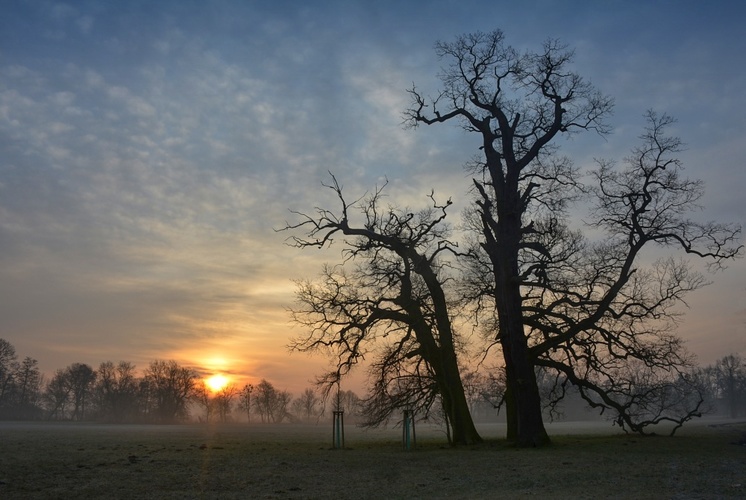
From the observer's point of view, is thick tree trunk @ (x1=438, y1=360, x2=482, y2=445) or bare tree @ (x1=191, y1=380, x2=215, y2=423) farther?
bare tree @ (x1=191, y1=380, x2=215, y2=423)

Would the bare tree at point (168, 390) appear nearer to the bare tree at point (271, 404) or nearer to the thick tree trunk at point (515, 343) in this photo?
the bare tree at point (271, 404)

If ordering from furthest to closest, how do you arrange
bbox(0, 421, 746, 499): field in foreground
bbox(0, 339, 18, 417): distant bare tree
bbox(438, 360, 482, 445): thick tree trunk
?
bbox(0, 339, 18, 417): distant bare tree, bbox(438, 360, 482, 445): thick tree trunk, bbox(0, 421, 746, 499): field in foreground

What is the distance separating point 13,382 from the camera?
112m

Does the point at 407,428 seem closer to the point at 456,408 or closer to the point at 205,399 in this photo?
the point at 456,408

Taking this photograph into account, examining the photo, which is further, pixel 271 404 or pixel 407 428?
pixel 271 404

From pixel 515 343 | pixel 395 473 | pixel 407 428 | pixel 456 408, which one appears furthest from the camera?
pixel 456 408

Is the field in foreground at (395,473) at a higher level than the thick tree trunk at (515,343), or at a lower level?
lower

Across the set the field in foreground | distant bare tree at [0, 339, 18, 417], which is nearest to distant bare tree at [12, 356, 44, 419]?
distant bare tree at [0, 339, 18, 417]

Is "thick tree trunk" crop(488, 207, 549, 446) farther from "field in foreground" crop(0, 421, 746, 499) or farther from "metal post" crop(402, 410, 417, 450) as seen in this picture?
"metal post" crop(402, 410, 417, 450)

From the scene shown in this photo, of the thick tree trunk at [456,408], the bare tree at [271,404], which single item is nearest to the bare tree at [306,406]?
the bare tree at [271,404]

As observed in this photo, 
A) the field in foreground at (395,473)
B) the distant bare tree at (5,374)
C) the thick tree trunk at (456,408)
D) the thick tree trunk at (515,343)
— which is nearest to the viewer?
the field in foreground at (395,473)

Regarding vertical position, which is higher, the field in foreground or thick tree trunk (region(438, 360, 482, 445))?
thick tree trunk (region(438, 360, 482, 445))

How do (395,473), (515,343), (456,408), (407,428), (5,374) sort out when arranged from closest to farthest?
(395,473), (515,343), (407,428), (456,408), (5,374)

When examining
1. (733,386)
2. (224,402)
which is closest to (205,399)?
(224,402)
